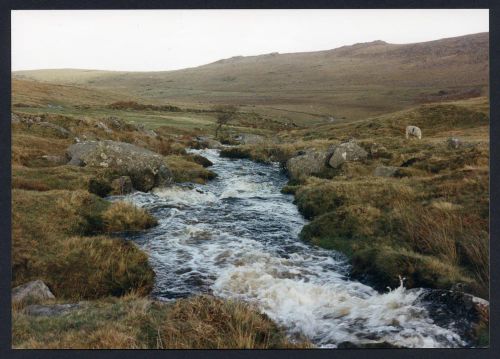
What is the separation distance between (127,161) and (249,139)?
1312cm

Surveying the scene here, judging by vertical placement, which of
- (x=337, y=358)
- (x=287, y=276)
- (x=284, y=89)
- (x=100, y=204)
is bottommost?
(x=337, y=358)

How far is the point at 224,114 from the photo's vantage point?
1221 inches

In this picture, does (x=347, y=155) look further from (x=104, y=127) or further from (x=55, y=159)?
(x=104, y=127)

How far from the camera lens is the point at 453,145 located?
1744cm

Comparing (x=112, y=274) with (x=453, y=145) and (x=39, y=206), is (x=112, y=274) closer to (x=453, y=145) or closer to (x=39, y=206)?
(x=39, y=206)

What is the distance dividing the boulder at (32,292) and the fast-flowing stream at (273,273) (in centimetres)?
196

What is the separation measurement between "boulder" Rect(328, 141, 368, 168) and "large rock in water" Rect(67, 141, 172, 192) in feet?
23.8

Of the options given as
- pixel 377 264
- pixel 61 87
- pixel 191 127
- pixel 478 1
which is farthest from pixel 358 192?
pixel 61 87

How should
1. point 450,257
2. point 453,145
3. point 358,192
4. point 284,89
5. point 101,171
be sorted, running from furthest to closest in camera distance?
point 284,89 → point 453,145 → point 101,171 → point 358,192 → point 450,257

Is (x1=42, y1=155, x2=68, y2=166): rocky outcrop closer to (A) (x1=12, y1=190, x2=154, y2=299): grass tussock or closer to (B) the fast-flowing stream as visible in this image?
(B) the fast-flowing stream

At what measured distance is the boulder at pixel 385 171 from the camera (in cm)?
1458

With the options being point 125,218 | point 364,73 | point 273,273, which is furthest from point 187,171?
point 364,73

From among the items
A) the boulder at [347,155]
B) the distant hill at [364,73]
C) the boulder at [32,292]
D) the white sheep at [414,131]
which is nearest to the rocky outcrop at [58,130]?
the distant hill at [364,73]

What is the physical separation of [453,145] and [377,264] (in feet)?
39.2
